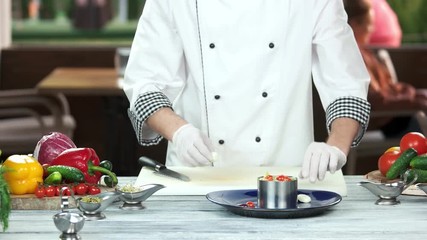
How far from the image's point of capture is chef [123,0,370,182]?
3.04 metres

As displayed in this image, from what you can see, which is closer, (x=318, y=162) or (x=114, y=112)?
(x=318, y=162)

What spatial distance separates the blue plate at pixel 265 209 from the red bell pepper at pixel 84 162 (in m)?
0.33

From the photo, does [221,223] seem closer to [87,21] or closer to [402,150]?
[402,150]

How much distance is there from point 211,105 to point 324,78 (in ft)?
1.20

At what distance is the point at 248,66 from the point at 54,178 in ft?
2.72

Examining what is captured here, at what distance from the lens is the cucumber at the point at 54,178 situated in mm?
2473

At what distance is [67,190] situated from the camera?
2426mm

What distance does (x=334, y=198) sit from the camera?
2379 millimetres

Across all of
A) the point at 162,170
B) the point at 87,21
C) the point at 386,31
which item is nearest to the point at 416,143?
the point at 162,170

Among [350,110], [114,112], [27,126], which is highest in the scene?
[350,110]

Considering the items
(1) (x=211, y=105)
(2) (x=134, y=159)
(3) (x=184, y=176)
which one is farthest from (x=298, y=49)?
(2) (x=134, y=159)

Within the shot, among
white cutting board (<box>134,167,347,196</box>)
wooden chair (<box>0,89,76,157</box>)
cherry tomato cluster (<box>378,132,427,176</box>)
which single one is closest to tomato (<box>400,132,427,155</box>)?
cherry tomato cluster (<box>378,132,427,176</box>)

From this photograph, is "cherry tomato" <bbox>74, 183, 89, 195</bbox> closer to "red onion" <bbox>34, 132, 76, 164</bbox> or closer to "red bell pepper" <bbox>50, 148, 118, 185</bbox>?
"red bell pepper" <bbox>50, 148, 118, 185</bbox>

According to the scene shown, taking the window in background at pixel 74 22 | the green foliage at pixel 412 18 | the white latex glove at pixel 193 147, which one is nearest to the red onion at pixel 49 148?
the white latex glove at pixel 193 147
